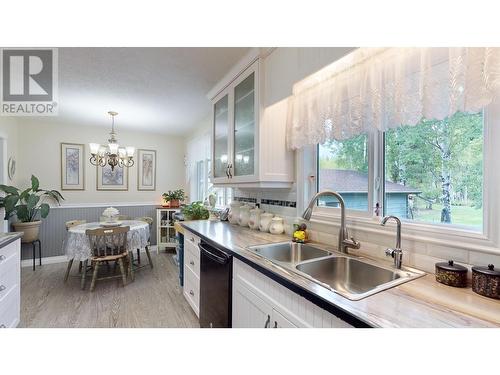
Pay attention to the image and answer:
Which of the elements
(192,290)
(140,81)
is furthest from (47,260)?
(140,81)

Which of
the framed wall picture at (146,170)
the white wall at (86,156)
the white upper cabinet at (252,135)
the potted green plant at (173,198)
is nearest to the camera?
the white upper cabinet at (252,135)

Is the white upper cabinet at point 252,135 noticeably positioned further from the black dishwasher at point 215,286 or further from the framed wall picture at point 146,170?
the framed wall picture at point 146,170

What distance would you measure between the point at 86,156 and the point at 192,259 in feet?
11.0

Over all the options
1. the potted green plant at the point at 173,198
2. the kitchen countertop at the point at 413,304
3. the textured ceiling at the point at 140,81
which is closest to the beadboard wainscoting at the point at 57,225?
the potted green plant at the point at 173,198

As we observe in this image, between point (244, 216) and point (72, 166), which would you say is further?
point (72, 166)

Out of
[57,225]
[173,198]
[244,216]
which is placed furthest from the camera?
[173,198]

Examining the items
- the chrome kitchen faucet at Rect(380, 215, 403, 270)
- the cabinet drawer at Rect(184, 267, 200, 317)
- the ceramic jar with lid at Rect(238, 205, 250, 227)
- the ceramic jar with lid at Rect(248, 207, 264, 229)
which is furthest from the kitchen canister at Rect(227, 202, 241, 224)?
the chrome kitchen faucet at Rect(380, 215, 403, 270)

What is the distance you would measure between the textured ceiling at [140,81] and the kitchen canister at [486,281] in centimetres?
187

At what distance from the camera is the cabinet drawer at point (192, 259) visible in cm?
202

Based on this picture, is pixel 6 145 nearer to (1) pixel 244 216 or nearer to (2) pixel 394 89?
(1) pixel 244 216

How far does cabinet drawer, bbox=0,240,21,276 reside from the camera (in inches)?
64.9

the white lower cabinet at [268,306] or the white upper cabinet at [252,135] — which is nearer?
the white lower cabinet at [268,306]

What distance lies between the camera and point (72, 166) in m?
4.04

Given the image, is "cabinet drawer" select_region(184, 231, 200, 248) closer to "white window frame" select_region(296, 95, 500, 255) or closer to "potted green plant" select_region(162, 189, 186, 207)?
"white window frame" select_region(296, 95, 500, 255)
